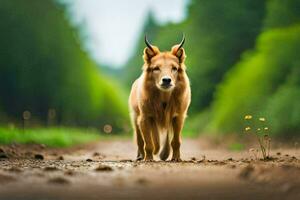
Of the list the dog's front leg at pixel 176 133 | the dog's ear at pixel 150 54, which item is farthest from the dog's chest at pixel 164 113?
the dog's ear at pixel 150 54

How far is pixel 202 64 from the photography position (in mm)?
36062

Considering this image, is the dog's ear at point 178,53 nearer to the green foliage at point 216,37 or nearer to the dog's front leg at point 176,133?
the dog's front leg at point 176,133

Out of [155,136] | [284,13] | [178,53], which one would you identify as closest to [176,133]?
[155,136]

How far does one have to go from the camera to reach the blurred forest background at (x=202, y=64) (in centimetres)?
2364

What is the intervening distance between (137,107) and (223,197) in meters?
6.31

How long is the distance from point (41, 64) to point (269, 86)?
16.2 meters

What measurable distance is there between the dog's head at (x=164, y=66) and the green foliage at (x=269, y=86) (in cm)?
758

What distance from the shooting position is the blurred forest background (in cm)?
2364

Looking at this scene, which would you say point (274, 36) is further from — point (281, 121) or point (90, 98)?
point (90, 98)

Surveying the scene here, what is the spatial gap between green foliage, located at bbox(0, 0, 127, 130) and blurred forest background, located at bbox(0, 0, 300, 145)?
0.05 meters

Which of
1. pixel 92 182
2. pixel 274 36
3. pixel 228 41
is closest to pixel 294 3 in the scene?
pixel 274 36

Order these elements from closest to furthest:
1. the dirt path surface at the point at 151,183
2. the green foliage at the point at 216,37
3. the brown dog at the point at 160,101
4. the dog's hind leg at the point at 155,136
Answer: the dirt path surface at the point at 151,183
the brown dog at the point at 160,101
the dog's hind leg at the point at 155,136
the green foliage at the point at 216,37

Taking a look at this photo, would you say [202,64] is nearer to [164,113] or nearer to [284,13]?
[284,13]

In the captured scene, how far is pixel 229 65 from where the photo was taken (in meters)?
35.3
